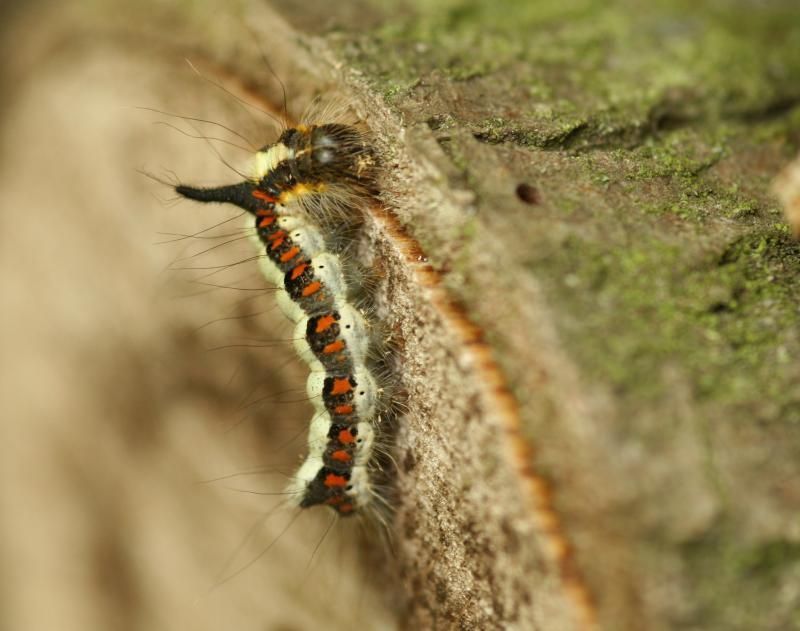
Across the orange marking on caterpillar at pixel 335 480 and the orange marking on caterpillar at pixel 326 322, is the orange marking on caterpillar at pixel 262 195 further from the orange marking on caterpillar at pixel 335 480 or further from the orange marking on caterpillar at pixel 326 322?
the orange marking on caterpillar at pixel 335 480

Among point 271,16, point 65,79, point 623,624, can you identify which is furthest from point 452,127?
point 65,79

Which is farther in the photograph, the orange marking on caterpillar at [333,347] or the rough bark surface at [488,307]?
the orange marking on caterpillar at [333,347]

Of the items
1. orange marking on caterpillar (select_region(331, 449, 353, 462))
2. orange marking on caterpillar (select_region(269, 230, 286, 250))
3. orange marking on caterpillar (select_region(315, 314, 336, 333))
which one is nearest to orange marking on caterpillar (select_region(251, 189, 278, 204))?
orange marking on caterpillar (select_region(269, 230, 286, 250))

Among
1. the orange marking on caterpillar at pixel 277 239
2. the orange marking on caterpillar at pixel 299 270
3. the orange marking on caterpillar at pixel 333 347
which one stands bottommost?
the orange marking on caterpillar at pixel 333 347

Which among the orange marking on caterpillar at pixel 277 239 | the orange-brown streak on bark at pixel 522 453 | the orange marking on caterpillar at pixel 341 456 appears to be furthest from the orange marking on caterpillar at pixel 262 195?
the orange-brown streak on bark at pixel 522 453

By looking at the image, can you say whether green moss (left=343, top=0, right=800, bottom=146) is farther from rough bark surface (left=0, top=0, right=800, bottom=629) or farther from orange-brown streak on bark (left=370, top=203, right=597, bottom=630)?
orange-brown streak on bark (left=370, top=203, right=597, bottom=630)

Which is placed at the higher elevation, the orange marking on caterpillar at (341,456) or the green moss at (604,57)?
the green moss at (604,57)

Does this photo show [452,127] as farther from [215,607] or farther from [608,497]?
[215,607]
